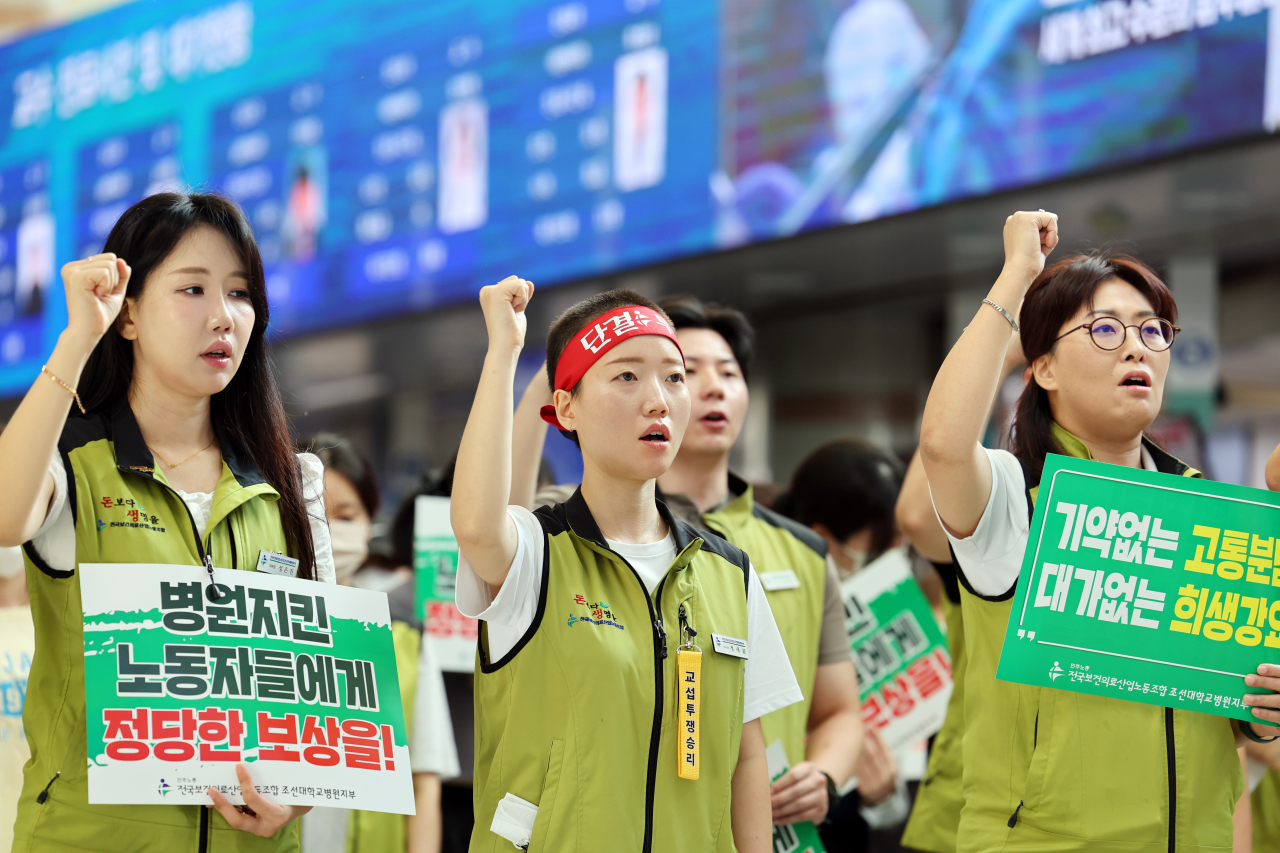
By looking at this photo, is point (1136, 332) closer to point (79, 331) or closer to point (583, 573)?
point (583, 573)

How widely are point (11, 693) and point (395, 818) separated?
87 centimetres

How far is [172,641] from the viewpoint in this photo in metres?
1.84

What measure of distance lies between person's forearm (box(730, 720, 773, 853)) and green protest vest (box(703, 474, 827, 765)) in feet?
1.56

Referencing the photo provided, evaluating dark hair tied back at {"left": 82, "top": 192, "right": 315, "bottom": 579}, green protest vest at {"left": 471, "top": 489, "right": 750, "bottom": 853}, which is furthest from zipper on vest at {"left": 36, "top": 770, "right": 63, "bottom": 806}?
green protest vest at {"left": 471, "top": 489, "right": 750, "bottom": 853}

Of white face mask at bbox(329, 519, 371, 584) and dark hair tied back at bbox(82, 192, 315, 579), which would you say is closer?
dark hair tied back at bbox(82, 192, 315, 579)

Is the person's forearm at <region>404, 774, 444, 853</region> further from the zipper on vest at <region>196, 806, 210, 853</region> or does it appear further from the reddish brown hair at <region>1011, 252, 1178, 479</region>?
the reddish brown hair at <region>1011, 252, 1178, 479</region>

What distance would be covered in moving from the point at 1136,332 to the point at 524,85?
427 cm

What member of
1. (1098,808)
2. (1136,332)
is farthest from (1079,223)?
(1098,808)

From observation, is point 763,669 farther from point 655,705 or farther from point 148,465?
point 148,465

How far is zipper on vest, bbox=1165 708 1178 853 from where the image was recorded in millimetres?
1893

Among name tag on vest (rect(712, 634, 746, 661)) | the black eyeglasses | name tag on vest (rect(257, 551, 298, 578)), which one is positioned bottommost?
name tag on vest (rect(712, 634, 746, 661))

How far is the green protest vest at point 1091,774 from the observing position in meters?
1.89

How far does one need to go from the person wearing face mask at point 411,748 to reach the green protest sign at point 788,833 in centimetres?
79

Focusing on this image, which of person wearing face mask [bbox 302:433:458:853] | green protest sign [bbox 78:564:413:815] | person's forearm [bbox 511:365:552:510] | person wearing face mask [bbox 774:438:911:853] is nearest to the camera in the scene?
green protest sign [bbox 78:564:413:815]
